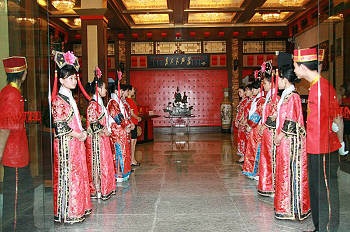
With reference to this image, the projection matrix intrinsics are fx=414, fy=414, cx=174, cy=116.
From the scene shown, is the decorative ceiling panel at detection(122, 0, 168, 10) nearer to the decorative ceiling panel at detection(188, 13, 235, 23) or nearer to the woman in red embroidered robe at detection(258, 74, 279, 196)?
the decorative ceiling panel at detection(188, 13, 235, 23)

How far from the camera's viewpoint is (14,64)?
3498 mm

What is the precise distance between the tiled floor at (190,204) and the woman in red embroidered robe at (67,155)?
0.18 meters

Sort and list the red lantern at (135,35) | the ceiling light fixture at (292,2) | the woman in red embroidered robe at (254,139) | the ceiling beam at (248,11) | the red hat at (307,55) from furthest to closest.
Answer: the red lantern at (135,35), the ceiling light fixture at (292,2), the ceiling beam at (248,11), the woman in red embroidered robe at (254,139), the red hat at (307,55)

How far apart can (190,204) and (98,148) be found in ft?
4.20

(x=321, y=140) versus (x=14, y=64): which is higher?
(x=14, y=64)

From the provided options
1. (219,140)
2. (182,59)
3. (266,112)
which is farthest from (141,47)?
(266,112)

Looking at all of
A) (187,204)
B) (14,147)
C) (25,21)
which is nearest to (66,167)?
(14,147)

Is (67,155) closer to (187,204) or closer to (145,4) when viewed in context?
(187,204)

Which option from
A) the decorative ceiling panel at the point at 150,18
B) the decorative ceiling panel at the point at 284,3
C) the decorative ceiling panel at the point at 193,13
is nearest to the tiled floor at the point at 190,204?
the decorative ceiling panel at the point at 193,13

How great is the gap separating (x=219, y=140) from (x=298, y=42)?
4.27 meters

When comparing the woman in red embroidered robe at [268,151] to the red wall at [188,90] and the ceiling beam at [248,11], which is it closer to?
the ceiling beam at [248,11]

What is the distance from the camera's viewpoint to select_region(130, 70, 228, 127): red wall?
14.7 metres

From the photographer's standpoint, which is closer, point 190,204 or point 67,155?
point 67,155

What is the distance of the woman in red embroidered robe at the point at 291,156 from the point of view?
396 cm
